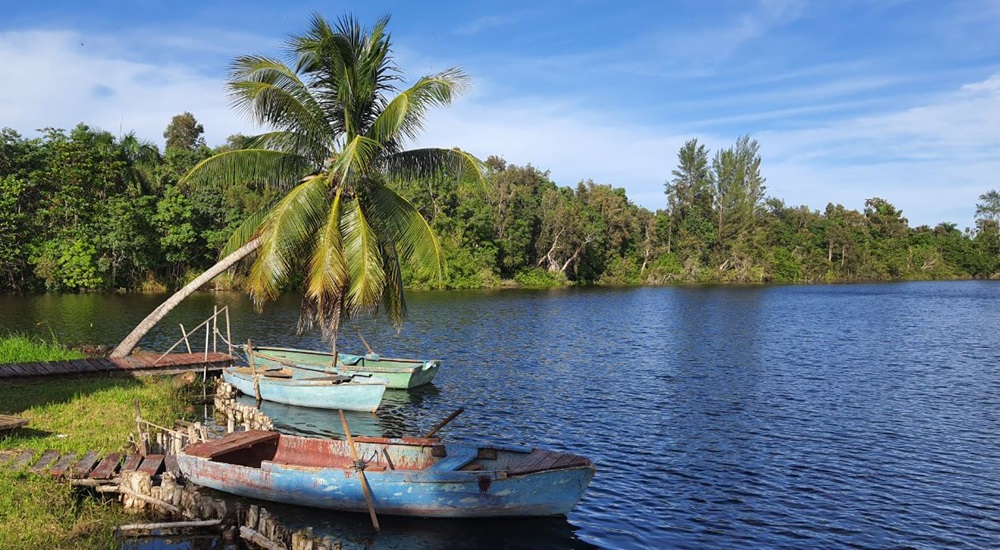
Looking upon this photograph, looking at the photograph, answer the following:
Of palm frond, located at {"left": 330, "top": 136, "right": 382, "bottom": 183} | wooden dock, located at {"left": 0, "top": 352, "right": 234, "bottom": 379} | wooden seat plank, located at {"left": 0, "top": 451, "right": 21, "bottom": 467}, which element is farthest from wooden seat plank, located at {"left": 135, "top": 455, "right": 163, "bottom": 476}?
wooden dock, located at {"left": 0, "top": 352, "right": 234, "bottom": 379}

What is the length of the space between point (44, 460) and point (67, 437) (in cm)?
206

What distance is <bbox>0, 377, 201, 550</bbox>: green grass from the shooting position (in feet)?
34.8

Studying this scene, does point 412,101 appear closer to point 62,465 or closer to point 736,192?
point 62,465

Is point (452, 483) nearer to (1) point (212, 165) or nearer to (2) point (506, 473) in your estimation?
(2) point (506, 473)

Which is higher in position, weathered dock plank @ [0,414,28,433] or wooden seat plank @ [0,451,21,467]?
weathered dock plank @ [0,414,28,433]

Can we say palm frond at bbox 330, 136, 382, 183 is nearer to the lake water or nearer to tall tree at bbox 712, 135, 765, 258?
the lake water

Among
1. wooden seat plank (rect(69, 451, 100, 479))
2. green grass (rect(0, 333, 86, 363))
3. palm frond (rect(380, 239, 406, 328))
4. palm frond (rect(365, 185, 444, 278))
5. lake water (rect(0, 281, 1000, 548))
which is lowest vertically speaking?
lake water (rect(0, 281, 1000, 548))

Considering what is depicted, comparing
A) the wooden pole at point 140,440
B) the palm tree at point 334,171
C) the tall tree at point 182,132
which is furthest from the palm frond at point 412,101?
the tall tree at point 182,132

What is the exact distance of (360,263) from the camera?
18.4 meters

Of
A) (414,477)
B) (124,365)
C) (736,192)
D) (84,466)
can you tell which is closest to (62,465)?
(84,466)

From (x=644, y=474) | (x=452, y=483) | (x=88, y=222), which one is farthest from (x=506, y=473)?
(x=88, y=222)

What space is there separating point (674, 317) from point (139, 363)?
44114 mm

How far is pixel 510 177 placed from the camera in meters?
→ 101

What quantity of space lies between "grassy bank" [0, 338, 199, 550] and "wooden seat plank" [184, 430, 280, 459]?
1.97m
